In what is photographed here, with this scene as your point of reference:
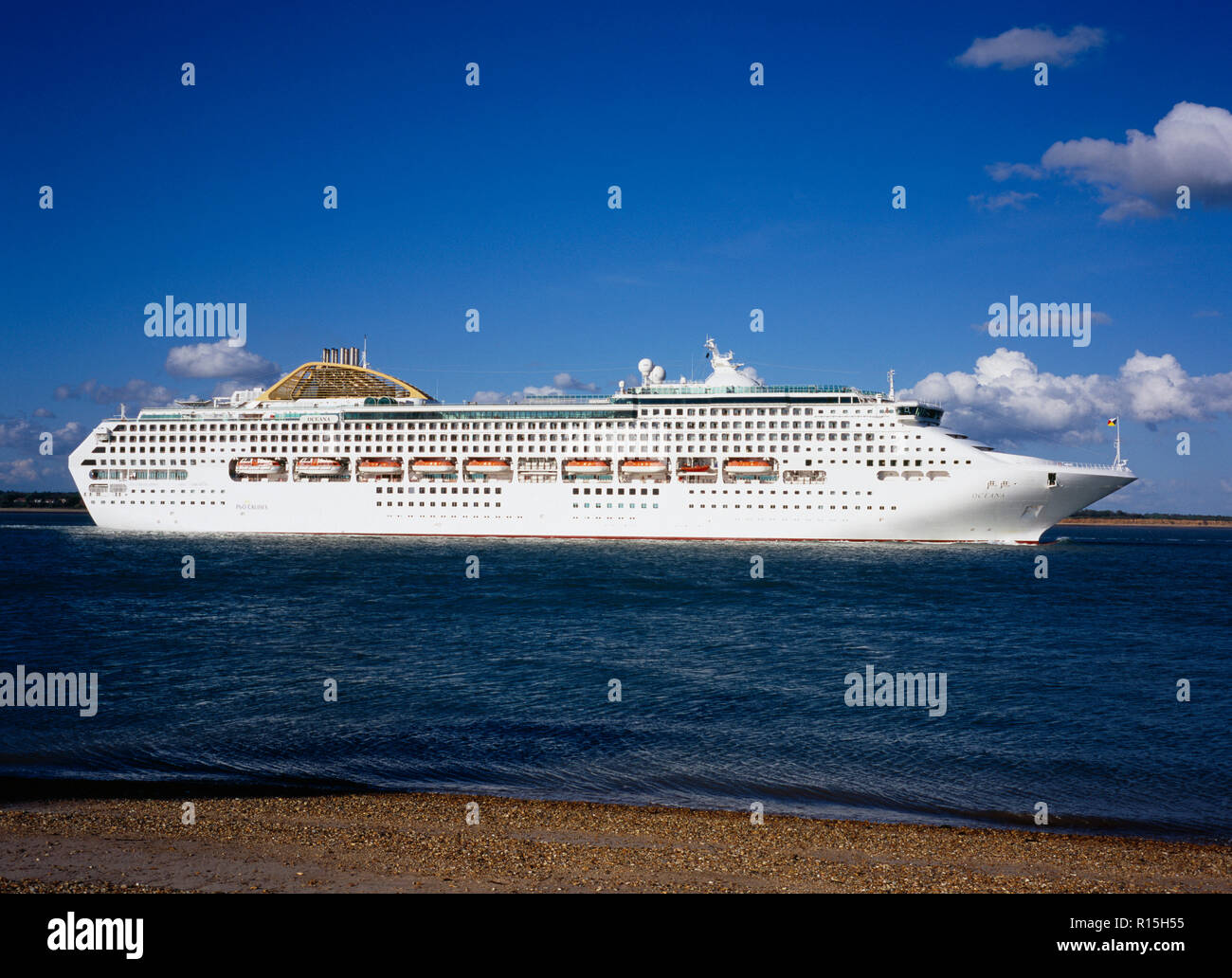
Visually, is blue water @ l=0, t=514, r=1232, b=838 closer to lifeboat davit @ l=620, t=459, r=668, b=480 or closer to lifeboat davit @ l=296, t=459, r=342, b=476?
lifeboat davit @ l=620, t=459, r=668, b=480

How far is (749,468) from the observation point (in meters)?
70.1

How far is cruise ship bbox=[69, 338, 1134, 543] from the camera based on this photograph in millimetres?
65188

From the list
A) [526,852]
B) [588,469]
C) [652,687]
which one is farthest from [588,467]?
[526,852]

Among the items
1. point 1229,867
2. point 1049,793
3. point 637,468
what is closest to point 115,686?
point 1049,793

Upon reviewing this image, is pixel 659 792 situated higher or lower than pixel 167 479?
lower

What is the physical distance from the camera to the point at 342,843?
11.2m

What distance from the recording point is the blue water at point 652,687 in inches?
611

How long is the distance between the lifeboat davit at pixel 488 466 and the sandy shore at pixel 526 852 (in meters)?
61.2

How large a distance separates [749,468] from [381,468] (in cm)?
3240

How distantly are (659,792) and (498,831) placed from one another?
3621 mm

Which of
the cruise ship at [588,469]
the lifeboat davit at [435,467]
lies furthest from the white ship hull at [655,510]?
the lifeboat davit at [435,467]

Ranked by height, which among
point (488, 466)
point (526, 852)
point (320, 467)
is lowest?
point (526, 852)

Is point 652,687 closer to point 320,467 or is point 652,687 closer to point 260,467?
point 320,467
